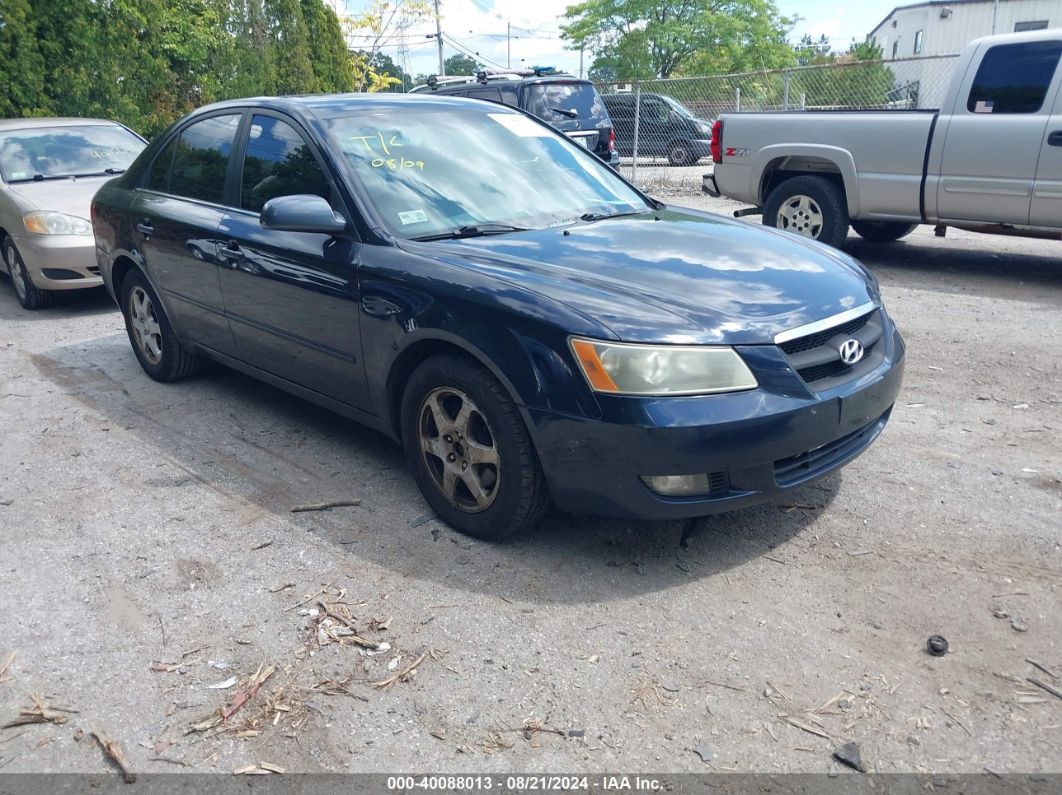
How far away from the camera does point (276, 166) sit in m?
4.54

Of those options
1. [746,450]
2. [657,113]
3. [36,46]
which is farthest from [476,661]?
[657,113]

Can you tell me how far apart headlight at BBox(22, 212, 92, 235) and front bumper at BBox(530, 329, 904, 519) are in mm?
6119

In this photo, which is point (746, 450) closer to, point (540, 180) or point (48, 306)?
point (540, 180)

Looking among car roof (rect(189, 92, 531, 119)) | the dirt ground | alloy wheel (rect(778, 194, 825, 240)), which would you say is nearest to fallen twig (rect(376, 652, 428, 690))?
the dirt ground

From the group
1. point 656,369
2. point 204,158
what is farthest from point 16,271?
point 656,369

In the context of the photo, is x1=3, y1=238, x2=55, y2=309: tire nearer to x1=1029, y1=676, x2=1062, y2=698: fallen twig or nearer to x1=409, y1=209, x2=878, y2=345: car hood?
x1=409, y1=209, x2=878, y2=345: car hood

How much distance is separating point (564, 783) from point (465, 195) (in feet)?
8.67

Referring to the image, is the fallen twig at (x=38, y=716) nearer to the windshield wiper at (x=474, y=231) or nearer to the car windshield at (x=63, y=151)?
the windshield wiper at (x=474, y=231)

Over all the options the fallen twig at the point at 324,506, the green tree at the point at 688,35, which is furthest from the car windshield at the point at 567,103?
the green tree at the point at 688,35

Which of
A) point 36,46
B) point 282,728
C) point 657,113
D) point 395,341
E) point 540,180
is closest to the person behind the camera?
point 282,728

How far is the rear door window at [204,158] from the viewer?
4.97 metres

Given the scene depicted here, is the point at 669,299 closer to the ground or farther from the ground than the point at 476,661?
farther from the ground

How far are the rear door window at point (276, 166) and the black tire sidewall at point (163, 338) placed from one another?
126 centimetres

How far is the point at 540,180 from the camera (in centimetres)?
456
